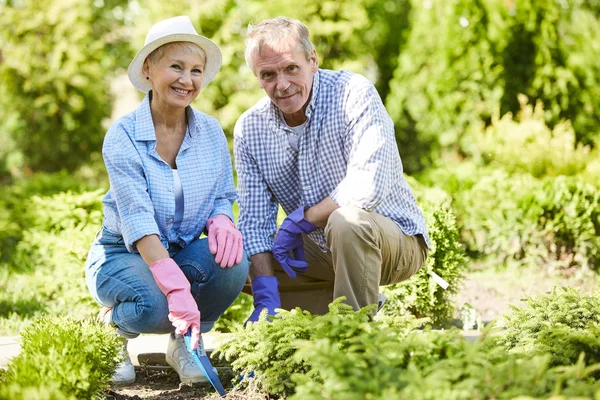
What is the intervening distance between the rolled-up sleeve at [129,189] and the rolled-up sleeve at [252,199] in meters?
0.53

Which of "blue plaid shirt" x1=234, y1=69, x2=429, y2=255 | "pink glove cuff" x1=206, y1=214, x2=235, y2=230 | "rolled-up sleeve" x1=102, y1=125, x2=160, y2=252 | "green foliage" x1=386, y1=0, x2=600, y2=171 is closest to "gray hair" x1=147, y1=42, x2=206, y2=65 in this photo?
"rolled-up sleeve" x1=102, y1=125, x2=160, y2=252

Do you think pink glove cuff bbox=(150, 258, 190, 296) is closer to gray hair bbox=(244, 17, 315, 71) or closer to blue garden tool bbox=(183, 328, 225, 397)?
blue garden tool bbox=(183, 328, 225, 397)

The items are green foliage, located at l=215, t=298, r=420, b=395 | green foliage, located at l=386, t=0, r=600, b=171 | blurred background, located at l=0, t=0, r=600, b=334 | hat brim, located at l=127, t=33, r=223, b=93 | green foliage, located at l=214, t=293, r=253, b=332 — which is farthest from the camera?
green foliage, located at l=386, t=0, r=600, b=171

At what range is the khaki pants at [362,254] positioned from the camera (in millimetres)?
2762

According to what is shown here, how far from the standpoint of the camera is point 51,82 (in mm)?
8430

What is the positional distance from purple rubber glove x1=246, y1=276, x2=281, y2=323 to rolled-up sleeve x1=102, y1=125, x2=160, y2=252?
0.50 m

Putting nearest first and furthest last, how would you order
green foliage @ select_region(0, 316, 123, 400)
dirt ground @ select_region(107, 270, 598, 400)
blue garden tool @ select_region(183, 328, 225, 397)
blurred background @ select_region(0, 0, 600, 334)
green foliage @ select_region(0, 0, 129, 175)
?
green foliage @ select_region(0, 316, 123, 400), blue garden tool @ select_region(183, 328, 225, 397), dirt ground @ select_region(107, 270, 598, 400), blurred background @ select_region(0, 0, 600, 334), green foliage @ select_region(0, 0, 129, 175)

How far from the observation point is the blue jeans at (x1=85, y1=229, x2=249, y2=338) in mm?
2777

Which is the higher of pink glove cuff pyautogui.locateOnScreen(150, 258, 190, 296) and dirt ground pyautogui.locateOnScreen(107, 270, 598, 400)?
pink glove cuff pyautogui.locateOnScreen(150, 258, 190, 296)

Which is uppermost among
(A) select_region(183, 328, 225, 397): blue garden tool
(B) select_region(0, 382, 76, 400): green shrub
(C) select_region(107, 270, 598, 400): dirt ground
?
(B) select_region(0, 382, 76, 400): green shrub

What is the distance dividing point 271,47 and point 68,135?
6.55m

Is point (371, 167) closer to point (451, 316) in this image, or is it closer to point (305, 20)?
point (451, 316)

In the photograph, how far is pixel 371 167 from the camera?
2.88 m

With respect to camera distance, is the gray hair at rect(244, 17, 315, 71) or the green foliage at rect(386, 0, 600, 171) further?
the green foliage at rect(386, 0, 600, 171)
